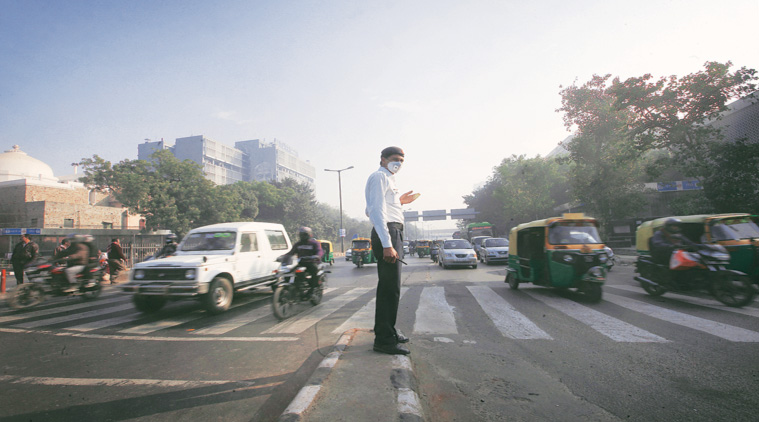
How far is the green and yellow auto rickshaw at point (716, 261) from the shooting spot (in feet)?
20.6

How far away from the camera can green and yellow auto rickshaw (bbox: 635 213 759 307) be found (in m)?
6.29

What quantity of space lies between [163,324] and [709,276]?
32.6 feet

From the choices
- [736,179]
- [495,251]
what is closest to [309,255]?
[495,251]

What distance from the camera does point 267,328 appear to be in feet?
18.3

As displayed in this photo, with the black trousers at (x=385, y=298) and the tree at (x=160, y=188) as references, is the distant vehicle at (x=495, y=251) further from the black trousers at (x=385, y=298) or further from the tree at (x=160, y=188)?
the tree at (x=160, y=188)

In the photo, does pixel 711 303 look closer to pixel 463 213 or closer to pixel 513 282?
pixel 513 282

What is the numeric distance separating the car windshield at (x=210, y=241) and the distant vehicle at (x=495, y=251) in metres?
14.9

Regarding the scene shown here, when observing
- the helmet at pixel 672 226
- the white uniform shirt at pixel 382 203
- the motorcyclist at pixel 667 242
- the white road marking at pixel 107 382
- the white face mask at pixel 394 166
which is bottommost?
the white road marking at pixel 107 382

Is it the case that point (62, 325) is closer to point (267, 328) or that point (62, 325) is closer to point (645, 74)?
point (267, 328)

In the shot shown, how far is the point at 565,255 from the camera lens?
7.36 metres

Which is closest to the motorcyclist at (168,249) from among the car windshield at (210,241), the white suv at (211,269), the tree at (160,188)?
the car windshield at (210,241)

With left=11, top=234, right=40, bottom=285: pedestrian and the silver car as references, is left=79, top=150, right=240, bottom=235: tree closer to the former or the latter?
left=11, top=234, right=40, bottom=285: pedestrian

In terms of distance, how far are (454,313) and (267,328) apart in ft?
10.7

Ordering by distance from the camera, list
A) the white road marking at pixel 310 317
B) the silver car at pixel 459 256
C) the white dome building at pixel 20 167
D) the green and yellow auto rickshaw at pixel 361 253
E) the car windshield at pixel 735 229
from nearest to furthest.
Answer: the white road marking at pixel 310 317 < the car windshield at pixel 735 229 < the silver car at pixel 459 256 < the green and yellow auto rickshaw at pixel 361 253 < the white dome building at pixel 20 167
